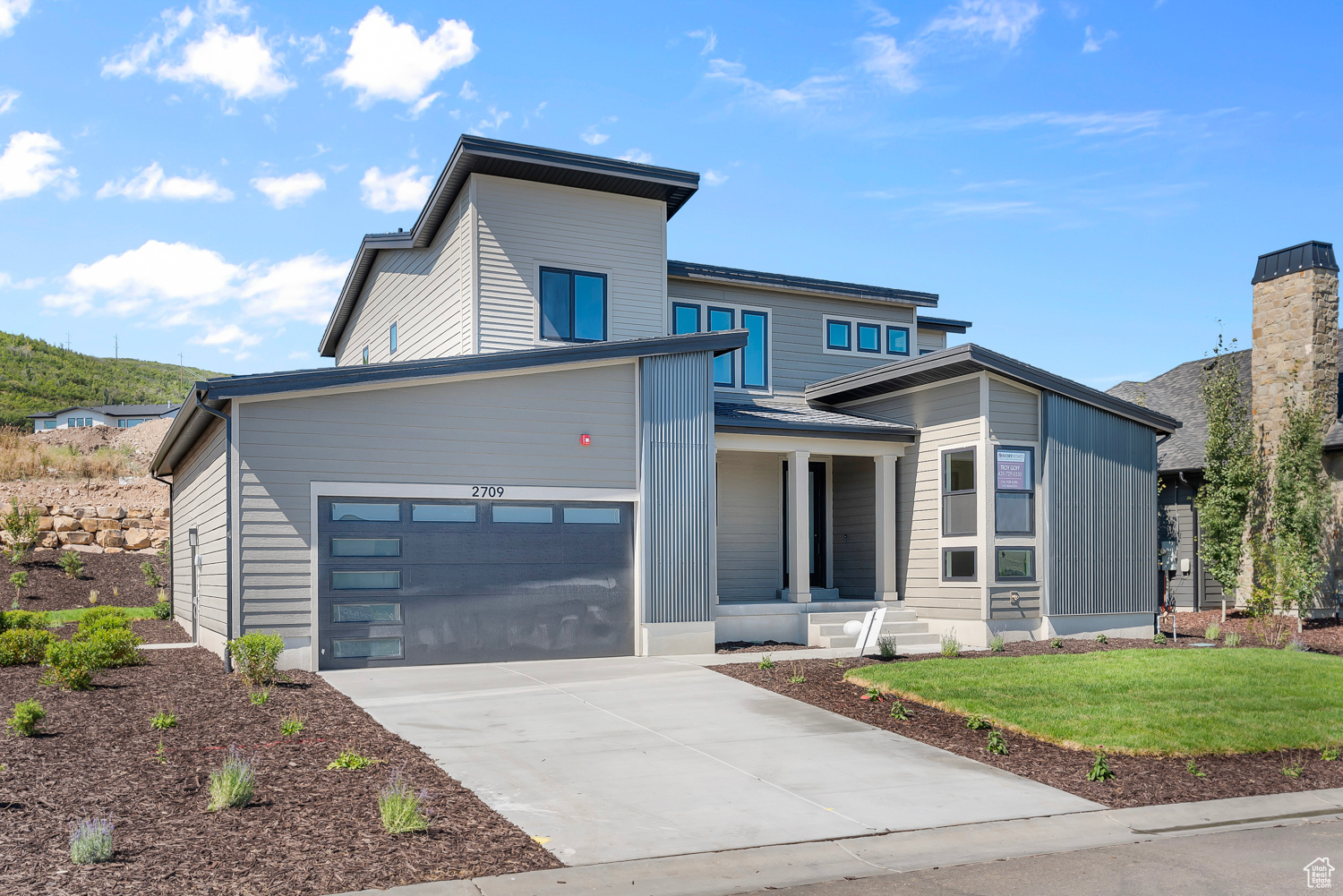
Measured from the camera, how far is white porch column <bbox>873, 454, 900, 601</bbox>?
59.7ft

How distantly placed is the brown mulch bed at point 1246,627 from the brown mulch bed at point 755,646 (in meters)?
6.16

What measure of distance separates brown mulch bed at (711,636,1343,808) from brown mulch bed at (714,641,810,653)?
4.28 m

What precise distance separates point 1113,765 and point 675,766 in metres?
3.83

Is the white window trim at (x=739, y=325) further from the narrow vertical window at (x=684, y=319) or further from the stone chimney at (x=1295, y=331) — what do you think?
the stone chimney at (x=1295, y=331)

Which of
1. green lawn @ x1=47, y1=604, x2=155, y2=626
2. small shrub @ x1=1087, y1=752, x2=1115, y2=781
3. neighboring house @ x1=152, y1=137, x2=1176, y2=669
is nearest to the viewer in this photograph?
small shrub @ x1=1087, y1=752, x2=1115, y2=781

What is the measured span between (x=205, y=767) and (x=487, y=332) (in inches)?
408

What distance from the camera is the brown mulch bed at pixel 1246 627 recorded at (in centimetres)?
1695

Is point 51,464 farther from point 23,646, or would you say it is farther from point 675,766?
point 675,766

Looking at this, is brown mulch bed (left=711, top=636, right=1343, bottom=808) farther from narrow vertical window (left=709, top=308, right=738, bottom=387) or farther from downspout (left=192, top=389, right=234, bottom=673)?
narrow vertical window (left=709, top=308, right=738, bottom=387)

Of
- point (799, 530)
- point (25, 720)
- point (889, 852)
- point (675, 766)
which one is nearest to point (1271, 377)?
point (799, 530)

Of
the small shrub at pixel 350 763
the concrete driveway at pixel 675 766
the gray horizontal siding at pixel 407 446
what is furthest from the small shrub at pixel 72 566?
the small shrub at pixel 350 763

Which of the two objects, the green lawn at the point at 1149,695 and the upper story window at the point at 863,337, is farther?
the upper story window at the point at 863,337

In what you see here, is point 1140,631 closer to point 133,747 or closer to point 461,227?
point 461,227

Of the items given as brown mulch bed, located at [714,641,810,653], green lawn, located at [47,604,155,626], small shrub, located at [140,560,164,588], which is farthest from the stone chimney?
small shrub, located at [140,560,164,588]
